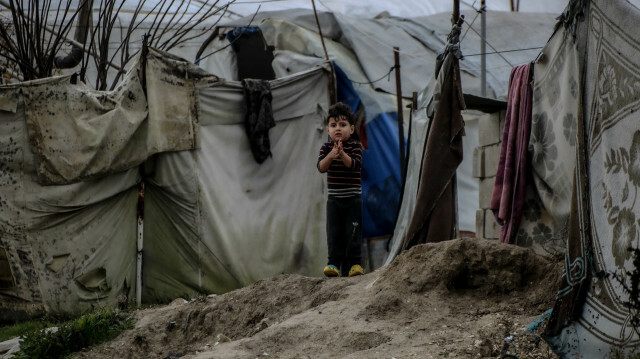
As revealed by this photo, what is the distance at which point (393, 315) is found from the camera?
356 centimetres

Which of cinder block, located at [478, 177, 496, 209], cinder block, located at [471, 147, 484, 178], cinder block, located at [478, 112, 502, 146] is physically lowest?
cinder block, located at [478, 177, 496, 209]

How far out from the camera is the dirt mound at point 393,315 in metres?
3.18

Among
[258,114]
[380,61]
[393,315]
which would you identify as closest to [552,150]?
[393,315]

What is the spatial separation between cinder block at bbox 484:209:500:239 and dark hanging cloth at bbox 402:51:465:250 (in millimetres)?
474

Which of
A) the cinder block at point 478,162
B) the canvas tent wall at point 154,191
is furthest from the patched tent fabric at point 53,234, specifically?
the cinder block at point 478,162

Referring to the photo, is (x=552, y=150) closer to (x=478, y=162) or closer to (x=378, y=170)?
(x=478, y=162)

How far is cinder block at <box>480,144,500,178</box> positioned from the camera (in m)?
5.59

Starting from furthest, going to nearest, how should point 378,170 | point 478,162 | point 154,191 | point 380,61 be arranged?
point 380,61 → point 378,170 → point 154,191 → point 478,162

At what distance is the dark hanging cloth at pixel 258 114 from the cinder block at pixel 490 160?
263 cm

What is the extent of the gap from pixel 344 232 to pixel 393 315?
6.09 ft

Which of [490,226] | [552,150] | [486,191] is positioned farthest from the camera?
[486,191]

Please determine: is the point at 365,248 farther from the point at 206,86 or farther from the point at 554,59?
the point at 554,59

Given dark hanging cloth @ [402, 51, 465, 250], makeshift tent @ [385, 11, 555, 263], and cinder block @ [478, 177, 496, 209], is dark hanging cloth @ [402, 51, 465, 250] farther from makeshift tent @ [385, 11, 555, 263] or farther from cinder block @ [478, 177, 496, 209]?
cinder block @ [478, 177, 496, 209]

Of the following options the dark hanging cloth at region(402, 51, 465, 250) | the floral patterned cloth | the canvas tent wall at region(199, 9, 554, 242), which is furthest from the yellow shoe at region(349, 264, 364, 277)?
the canvas tent wall at region(199, 9, 554, 242)
